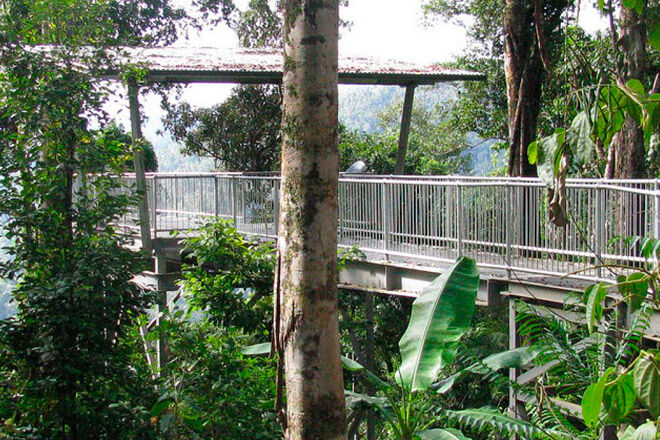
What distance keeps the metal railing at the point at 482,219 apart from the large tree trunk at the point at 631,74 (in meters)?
2.51

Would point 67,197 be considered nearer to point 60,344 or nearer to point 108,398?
point 60,344

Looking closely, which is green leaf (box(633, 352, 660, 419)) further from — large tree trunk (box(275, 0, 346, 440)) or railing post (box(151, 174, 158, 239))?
railing post (box(151, 174, 158, 239))

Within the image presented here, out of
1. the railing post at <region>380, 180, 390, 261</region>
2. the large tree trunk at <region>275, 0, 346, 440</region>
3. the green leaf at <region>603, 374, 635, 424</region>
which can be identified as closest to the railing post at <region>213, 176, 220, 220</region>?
the railing post at <region>380, 180, 390, 261</region>

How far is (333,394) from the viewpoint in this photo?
13.4 ft

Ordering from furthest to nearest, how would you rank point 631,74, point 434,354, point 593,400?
point 631,74 → point 434,354 → point 593,400

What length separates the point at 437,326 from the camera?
5.92 metres

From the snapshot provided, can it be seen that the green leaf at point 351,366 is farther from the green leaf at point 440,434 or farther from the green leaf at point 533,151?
the green leaf at point 533,151

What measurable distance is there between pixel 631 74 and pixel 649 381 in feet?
37.3

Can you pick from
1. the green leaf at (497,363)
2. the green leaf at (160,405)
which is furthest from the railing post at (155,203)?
the green leaf at (497,363)

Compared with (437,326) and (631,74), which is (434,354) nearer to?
(437,326)

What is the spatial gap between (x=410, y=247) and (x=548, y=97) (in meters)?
11.4

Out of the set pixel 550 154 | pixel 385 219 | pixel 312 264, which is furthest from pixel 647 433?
pixel 385 219

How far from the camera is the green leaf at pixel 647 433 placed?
6.46 feet

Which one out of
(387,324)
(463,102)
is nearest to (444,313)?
(387,324)
